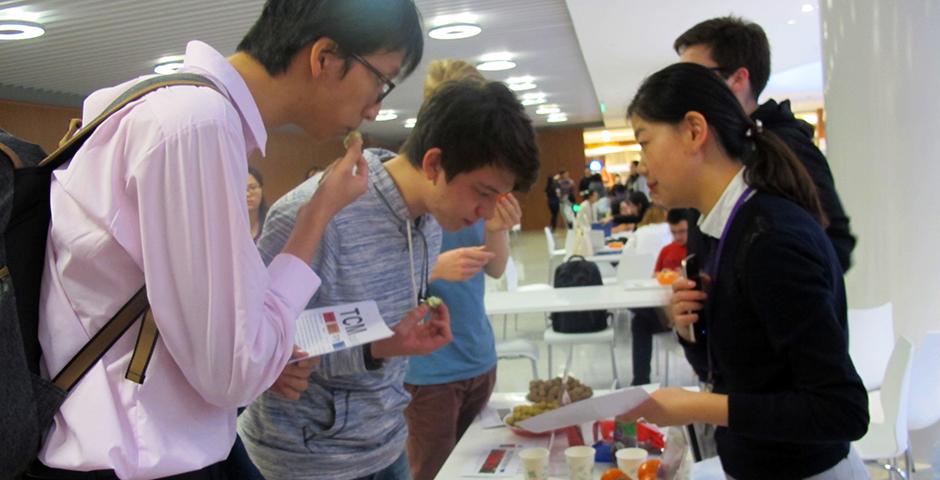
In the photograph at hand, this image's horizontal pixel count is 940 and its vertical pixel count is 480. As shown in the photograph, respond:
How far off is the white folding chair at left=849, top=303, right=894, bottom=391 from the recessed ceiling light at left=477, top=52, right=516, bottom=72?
21.5ft

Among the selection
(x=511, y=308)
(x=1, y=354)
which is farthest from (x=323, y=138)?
(x=511, y=308)

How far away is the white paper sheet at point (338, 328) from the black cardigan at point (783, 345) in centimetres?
59

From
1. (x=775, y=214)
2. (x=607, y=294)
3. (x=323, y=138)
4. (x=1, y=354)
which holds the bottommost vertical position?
(x=607, y=294)

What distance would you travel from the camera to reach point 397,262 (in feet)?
5.49

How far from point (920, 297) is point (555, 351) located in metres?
3.12

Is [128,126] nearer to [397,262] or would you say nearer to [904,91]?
[397,262]

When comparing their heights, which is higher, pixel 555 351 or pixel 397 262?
pixel 397 262

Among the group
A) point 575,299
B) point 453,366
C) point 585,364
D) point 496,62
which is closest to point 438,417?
point 453,366

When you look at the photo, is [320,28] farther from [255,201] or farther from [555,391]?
[255,201]

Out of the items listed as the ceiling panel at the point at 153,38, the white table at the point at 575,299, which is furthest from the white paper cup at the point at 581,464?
the ceiling panel at the point at 153,38

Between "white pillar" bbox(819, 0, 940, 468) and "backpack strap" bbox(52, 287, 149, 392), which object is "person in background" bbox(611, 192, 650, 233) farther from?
"backpack strap" bbox(52, 287, 149, 392)

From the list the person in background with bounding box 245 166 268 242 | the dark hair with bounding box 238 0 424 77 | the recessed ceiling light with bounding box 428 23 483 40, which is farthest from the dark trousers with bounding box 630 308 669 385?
the dark hair with bounding box 238 0 424 77

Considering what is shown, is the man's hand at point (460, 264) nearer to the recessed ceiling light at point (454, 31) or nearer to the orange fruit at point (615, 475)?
the orange fruit at point (615, 475)

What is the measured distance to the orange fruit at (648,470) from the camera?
1.72m
